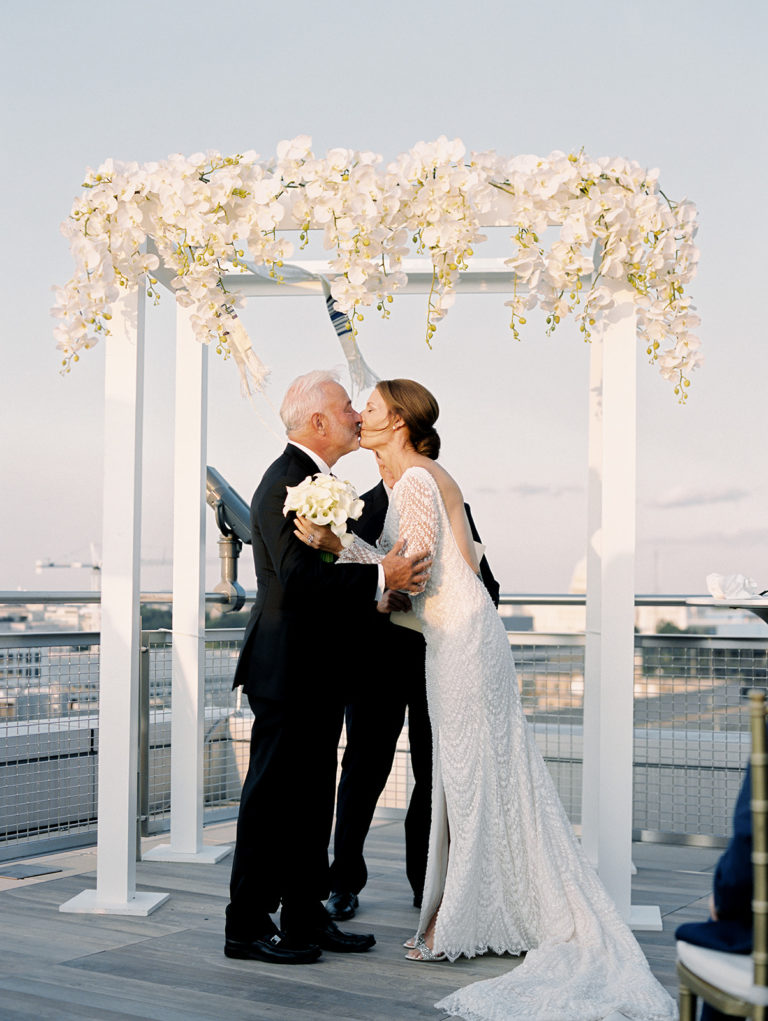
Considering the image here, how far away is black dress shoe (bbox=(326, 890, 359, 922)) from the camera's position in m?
3.90

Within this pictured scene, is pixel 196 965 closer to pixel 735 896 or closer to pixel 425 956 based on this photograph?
pixel 425 956

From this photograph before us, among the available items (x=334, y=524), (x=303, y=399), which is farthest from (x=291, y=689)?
(x=303, y=399)

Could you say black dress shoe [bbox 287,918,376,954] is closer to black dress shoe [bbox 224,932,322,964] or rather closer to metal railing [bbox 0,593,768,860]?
black dress shoe [bbox 224,932,322,964]

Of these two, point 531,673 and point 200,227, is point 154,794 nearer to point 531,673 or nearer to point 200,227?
point 531,673

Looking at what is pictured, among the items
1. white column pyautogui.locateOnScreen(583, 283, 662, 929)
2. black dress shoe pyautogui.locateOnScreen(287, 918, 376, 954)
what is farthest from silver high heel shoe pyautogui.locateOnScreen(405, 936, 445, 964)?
white column pyautogui.locateOnScreen(583, 283, 662, 929)

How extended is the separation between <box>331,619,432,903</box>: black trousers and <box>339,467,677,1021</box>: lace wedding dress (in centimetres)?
55

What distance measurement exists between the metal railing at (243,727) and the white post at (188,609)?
0.13 meters

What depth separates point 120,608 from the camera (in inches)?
153

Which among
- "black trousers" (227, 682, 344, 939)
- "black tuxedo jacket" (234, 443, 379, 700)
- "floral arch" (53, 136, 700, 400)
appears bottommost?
"black trousers" (227, 682, 344, 939)

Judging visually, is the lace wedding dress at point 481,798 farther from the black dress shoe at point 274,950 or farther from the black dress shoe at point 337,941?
the black dress shoe at point 274,950

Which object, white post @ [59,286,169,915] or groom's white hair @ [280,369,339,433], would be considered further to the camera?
white post @ [59,286,169,915]

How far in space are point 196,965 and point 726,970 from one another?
198 centimetres

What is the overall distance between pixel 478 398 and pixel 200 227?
287 inches

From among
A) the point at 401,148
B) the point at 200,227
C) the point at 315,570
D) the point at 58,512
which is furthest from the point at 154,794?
the point at 58,512
